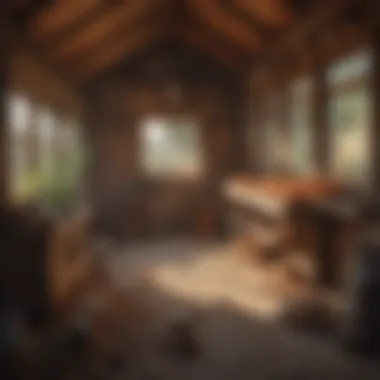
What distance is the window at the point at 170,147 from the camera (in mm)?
13766

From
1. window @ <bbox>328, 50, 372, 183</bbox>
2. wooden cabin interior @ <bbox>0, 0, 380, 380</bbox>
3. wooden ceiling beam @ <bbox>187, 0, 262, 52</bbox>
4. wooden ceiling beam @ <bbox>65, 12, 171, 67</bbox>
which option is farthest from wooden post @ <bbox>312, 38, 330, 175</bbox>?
wooden ceiling beam @ <bbox>65, 12, 171, 67</bbox>

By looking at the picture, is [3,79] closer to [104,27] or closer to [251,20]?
[104,27]

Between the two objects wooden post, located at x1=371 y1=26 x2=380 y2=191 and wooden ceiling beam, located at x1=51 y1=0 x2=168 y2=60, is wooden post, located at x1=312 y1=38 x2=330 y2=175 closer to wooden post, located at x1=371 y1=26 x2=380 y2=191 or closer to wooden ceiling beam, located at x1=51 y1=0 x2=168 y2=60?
wooden post, located at x1=371 y1=26 x2=380 y2=191

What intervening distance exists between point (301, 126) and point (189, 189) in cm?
439

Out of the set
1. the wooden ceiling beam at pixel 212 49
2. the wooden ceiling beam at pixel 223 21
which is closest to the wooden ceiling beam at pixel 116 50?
the wooden ceiling beam at pixel 212 49

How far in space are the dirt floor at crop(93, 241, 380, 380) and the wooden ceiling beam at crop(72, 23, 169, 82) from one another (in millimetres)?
4201

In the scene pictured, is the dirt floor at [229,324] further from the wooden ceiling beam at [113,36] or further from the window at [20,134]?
the wooden ceiling beam at [113,36]

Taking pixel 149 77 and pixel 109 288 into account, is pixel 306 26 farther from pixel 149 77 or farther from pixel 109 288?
pixel 149 77

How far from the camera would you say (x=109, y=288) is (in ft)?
24.9

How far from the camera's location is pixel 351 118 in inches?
302

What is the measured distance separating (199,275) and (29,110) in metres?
3.54

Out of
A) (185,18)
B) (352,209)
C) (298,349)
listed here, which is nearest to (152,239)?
(185,18)

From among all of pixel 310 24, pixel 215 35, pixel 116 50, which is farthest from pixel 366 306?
pixel 116 50

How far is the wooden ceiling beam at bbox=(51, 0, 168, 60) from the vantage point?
9.80 m
